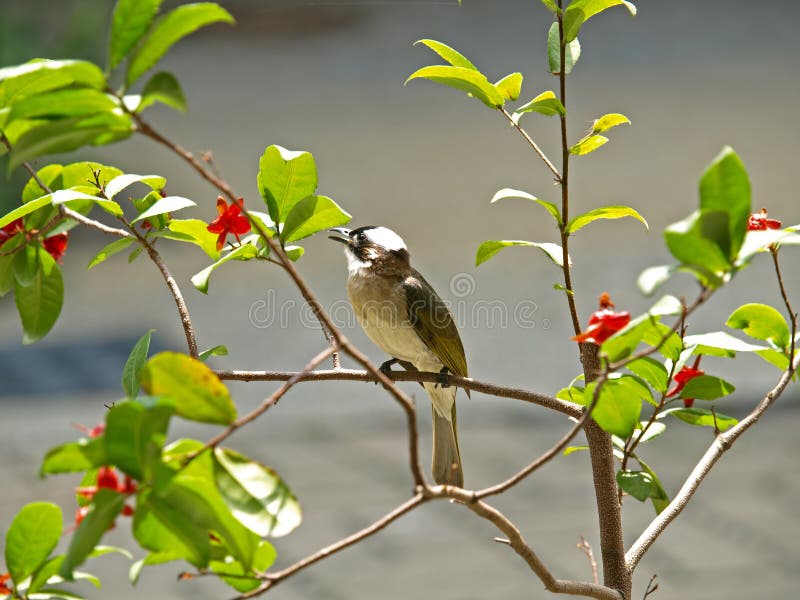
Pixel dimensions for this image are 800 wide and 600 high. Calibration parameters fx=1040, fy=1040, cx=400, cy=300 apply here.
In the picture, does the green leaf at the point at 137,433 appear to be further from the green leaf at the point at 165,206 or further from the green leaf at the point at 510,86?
the green leaf at the point at 510,86

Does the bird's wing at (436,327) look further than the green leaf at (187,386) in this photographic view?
Yes

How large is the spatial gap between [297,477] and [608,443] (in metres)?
2.88

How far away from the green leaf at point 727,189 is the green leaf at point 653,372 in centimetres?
36

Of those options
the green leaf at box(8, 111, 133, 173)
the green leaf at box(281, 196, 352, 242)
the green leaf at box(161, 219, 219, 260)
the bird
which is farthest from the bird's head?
the green leaf at box(8, 111, 133, 173)

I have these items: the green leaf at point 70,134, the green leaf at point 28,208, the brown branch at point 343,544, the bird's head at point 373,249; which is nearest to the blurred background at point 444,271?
the bird's head at point 373,249

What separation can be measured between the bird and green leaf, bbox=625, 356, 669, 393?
98cm

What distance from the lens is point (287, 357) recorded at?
500 centimetres

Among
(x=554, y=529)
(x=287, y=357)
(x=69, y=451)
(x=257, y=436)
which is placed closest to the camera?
(x=69, y=451)

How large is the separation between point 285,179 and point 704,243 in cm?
55

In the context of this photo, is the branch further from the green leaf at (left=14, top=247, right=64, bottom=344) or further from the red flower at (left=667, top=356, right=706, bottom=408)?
the green leaf at (left=14, top=247, right=64, bottom=344)

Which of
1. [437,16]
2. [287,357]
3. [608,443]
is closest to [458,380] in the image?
Answer: [608,443]

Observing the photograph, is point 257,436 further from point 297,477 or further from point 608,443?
point 608,443

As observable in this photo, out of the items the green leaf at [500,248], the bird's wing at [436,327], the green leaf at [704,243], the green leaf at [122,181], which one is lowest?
the bird's wing at [436,327]

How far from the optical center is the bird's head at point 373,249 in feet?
7.28
